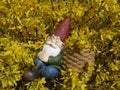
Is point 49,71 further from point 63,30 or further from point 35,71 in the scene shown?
point 63,30

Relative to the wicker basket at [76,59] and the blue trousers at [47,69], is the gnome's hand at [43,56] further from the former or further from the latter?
the wicker basket at [76,59]

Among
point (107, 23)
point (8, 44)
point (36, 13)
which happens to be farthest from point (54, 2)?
point (8, 44)

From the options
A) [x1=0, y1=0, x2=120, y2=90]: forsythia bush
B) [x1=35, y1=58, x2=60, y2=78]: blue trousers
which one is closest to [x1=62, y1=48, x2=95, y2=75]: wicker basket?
[x1=0, y1=0, x2=120, y2=90]: forsythia bush

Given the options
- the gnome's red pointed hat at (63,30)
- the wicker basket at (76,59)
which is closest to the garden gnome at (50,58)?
the gnome's red pointed hat at (63,30)

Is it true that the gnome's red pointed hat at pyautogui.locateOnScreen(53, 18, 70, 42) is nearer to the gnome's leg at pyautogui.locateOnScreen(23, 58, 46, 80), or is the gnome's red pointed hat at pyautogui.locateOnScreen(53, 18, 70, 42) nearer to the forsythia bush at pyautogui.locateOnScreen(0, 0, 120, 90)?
the forsythia bush at pyautogui.locateOnScreen(0, 0, 120, 90)

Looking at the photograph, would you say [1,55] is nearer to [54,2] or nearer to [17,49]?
[17,49]

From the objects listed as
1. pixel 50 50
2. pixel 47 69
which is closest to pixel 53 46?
pixel 50 50

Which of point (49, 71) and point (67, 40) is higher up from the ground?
point (67, 40)
